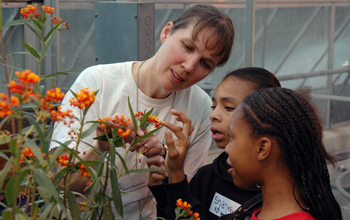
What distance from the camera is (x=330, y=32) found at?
1.96 metres

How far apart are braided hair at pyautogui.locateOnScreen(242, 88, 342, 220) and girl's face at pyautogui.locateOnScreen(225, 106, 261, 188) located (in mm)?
21

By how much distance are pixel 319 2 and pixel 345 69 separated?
0.36 meters

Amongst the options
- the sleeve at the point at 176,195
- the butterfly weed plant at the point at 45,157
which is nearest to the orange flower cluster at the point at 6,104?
the butterfly weed plant at the point at 45,157

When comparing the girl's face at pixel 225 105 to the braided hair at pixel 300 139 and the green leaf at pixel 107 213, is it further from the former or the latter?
the green leaf at pixel 107 213

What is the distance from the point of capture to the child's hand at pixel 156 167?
1.28 m

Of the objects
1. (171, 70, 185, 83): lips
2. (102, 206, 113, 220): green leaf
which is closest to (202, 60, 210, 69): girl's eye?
(171, 70, 185, 83): lips

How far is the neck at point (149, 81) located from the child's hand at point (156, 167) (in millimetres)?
351

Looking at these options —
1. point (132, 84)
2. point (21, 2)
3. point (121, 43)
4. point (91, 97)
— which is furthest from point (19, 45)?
point (91, 97)

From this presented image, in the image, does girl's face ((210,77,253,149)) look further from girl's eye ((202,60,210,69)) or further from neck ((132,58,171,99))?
neck ((132,58,171,99))

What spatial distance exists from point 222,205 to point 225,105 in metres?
0.35

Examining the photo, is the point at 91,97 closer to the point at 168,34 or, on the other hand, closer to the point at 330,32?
the point at 168,34

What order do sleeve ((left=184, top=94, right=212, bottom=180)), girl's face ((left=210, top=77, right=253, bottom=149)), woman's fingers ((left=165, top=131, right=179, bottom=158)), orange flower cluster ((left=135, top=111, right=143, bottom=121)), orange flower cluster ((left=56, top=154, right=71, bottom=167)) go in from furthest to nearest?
sleeve ((left=184, top=94, right=212, bottom=180)) < girl's face ((left=210, top=77, right=253, bottom=149)) < woman's fingers ((left=165, top=131, right=179, bottom=158)) < orange flower cluster ((left=135, top=111, right=143, bottom=121)) < orange flower cluster ((left=56, top=154, right=71, bottom=167))

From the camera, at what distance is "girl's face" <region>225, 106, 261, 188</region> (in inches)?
39.4

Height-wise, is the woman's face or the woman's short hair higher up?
the woman's short hair
